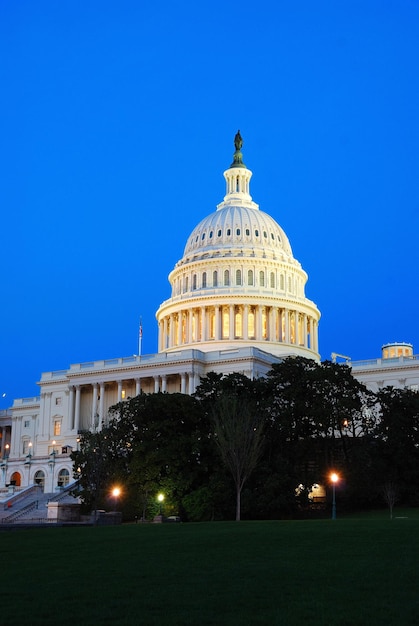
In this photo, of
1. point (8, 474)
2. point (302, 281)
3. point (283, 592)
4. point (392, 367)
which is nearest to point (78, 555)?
point (283, 592)

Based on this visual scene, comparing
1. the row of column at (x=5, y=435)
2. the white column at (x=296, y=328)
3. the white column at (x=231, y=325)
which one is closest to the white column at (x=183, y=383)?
the white column at (x=231, y=325)

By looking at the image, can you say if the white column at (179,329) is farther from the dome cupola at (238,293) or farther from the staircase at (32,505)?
the staircase at (32,505)

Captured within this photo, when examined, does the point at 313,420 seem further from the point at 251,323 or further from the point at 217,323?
the point at 251,323

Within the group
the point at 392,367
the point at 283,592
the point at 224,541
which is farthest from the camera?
the point at 392,367

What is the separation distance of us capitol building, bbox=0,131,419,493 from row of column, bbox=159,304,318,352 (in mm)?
152

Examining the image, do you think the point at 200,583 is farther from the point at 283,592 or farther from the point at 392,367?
the point at 392,367

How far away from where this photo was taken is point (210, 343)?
12450 cm

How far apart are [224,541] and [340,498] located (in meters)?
40.7

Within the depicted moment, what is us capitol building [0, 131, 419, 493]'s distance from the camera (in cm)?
11125

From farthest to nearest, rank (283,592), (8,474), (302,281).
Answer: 1. (302,281)
2. (8,474)
3. (283,592)

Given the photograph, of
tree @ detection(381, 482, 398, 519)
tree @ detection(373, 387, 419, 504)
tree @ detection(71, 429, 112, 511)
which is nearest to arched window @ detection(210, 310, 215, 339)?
tree @ detection(373, 387, 419, 504)

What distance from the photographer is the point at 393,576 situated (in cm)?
2178

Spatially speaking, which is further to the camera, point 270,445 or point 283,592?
point 270,445

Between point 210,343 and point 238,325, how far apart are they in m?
5.53
